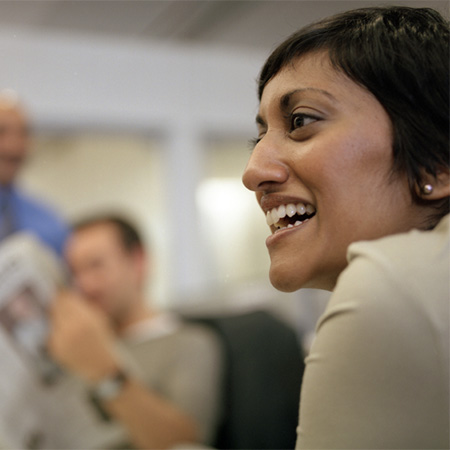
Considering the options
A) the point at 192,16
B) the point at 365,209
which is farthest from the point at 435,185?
the point at 192,16

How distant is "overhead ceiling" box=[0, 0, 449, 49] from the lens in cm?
38

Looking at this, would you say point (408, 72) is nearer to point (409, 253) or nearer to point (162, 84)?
point (409, 253)

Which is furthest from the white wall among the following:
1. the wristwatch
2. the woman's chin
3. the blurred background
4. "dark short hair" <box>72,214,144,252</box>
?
the wristwatch

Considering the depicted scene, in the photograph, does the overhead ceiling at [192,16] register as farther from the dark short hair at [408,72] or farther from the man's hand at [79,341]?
the man's hand at [79,341]

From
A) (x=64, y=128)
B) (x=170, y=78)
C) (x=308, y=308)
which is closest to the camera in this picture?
(x=170, y=78)

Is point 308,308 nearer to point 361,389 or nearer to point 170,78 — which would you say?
point 170,78

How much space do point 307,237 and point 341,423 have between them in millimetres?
100

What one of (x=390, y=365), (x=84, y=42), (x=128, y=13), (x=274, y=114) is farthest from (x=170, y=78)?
(x=390, y=365)

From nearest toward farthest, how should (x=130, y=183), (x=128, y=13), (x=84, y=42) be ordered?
1. (x=128, y=13)
2. (x=84, y=42)
3. (x=130, y=183)

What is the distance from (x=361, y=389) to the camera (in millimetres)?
291

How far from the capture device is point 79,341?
39.2 inches

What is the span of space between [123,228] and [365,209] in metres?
1.28

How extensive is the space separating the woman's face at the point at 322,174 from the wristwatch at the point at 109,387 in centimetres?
70

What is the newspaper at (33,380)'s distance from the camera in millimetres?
850
